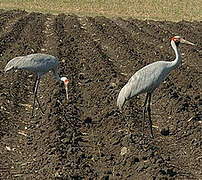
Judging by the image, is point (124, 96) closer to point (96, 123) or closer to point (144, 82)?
point (144, 82)

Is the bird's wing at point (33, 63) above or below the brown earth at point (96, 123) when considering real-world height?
above

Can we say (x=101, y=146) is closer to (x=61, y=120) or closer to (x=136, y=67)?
(x=61, y=120)

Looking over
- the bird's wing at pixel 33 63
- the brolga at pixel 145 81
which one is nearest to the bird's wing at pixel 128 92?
the brolga at pixel 145 81

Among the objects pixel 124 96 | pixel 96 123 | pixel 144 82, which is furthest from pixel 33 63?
pixel 144 82

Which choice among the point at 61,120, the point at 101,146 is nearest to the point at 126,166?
the point at 101,146

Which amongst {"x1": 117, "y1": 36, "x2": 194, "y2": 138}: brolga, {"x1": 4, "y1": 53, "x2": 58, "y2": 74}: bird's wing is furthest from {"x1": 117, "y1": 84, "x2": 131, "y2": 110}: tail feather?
{"x1": 4, "y1": 53, "x2": 58, "y2": 74}: bird's wing

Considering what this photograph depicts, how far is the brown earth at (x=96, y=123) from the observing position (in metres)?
7.09

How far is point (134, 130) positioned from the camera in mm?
8562

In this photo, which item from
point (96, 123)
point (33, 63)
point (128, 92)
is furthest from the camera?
point (33, 63)

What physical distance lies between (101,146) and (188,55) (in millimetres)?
9514

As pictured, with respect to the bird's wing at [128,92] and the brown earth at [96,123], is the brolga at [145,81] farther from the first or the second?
the brown earth at [96,123]

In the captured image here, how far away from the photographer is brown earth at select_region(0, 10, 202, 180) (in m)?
7.09

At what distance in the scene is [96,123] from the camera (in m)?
9.35

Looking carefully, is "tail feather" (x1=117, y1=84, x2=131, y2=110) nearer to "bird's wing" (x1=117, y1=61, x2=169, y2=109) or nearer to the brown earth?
"bird's wing" (x1=117, y1=61, x2=169, y2=109)
